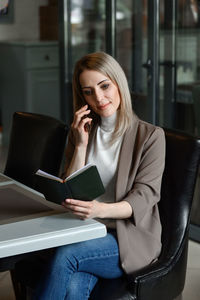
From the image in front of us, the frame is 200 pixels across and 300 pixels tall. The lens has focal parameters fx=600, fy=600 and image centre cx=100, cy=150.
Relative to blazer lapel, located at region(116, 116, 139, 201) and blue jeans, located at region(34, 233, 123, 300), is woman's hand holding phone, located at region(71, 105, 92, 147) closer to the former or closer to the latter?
blazer lapel, located at region(116, 116, 139, 201)

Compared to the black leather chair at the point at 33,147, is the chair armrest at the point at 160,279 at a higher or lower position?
lower

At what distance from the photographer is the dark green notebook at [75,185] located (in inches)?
68.0

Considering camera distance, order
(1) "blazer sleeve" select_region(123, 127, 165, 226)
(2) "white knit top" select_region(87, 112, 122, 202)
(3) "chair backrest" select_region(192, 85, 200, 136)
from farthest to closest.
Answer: (3) "chair backrest" select_region(192, 85, 200, 136), (2) "white knit top" select_region(87, 112, 122, 202), (1) "blazer sleeve" select_region(123, 127, 165, 226)

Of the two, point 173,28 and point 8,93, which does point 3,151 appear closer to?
point 8,93

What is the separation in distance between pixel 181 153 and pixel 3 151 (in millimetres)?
3949

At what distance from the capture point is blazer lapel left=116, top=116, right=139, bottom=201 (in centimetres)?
202

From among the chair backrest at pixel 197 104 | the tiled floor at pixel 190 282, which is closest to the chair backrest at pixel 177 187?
the tiled floor at pixel 190 282

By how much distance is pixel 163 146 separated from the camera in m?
2.04

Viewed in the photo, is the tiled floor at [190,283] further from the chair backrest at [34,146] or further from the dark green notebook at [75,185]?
the dark green notebook at [75,185]

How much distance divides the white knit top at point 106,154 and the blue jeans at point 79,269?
0.17 meters

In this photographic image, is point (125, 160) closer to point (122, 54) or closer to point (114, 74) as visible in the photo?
point (114, 74)

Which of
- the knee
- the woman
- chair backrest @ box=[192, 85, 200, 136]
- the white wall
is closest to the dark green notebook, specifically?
the woman

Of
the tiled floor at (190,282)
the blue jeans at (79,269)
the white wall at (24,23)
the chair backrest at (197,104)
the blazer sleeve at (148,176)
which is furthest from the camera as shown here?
the white wall at (24,23)

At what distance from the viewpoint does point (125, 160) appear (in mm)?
2061
